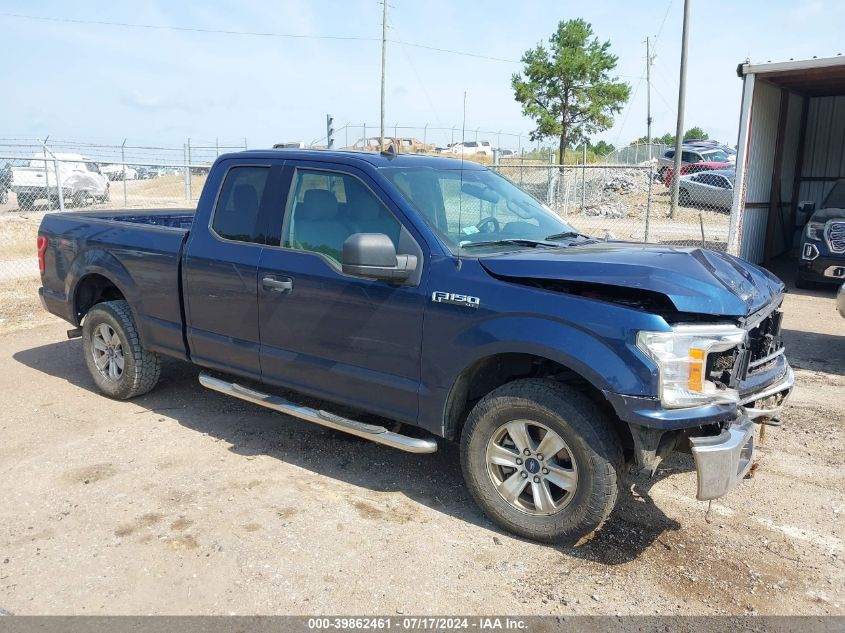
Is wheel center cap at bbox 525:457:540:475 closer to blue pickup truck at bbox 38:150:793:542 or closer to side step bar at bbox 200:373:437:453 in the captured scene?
blue pickup truck at bbox 38:150:793:542

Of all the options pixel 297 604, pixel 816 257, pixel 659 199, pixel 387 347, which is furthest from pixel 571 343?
pixel 659 199

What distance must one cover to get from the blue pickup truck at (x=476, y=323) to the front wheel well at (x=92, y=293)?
772 millimetres

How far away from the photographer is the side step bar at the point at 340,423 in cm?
387

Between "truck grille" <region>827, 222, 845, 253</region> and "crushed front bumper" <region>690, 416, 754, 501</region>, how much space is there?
29.3 feet

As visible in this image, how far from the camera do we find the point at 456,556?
3549mm

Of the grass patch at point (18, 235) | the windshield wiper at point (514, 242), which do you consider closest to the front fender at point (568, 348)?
the windshield wiper at point (514, 242)

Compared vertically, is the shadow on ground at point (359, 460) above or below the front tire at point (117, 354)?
below

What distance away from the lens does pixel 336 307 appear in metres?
4.14

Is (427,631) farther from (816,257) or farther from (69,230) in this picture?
(816,257)

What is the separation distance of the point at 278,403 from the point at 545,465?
6.10ft

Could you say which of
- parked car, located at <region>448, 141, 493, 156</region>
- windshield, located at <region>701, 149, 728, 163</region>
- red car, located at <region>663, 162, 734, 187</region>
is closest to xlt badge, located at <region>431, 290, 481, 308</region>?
parked car, located at <region>448, 141, 493, 156</region>

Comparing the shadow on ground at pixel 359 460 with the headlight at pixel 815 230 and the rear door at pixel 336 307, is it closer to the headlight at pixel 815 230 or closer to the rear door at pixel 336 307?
the rear door at pixel 336 307

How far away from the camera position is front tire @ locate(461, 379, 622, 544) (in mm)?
3373

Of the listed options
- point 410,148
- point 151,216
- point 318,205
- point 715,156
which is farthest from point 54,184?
point 715,156
